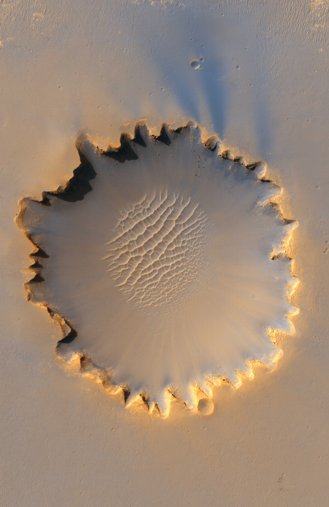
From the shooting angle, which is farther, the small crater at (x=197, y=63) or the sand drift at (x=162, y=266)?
the small crater at (x=197, y=63)


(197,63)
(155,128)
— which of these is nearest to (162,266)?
(155,128)

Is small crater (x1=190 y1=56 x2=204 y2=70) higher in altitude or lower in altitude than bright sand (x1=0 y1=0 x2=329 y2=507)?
higher

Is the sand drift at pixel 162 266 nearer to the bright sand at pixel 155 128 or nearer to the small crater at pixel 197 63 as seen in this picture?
the bright sand at pixel 155 128

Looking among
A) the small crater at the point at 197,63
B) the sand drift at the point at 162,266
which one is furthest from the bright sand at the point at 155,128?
the sand drift at the point at 162,266

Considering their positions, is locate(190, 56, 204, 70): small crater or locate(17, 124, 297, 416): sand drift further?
locate(190, 56, 204, 70): small crater

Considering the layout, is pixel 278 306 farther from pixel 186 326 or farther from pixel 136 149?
pixel 136 149

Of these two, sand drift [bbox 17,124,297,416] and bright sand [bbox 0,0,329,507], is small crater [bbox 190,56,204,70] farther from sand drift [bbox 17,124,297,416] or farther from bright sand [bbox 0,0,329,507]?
sand drift [bbox 17,124,297,416]

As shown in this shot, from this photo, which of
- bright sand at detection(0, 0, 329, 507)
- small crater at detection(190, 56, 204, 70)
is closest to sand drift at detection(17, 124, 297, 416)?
bright sand at detection(0, 0, 329, 507)

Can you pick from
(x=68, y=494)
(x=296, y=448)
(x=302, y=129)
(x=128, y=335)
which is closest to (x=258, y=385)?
(x=296, y=448)
